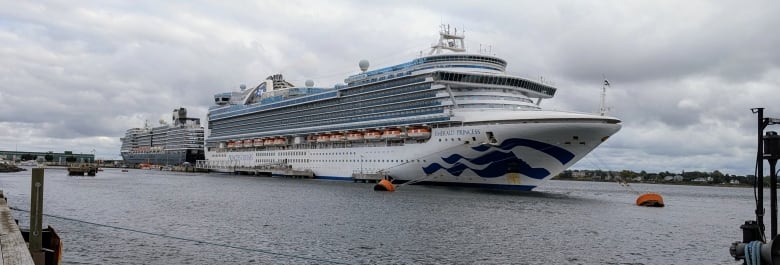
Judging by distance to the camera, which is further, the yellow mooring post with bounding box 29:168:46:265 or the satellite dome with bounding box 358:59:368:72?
the satellite dome with bounding box 358:59:368:72

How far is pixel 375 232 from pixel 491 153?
81.4ft

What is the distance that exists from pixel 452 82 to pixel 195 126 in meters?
101

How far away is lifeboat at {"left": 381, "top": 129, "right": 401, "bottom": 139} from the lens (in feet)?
193

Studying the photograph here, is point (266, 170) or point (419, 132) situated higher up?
point (419, 132)

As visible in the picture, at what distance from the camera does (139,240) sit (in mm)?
22625

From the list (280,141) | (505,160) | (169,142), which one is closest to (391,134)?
(505,160)

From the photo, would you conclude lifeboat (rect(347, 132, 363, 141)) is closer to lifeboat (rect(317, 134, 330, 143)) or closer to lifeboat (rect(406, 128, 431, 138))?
Result: lifeboat (rect(317, 134, 330, 143))

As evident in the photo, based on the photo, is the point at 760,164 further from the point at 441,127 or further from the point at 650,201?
the point at 441,127

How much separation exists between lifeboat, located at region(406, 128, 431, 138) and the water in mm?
13014

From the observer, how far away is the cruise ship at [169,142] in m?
142

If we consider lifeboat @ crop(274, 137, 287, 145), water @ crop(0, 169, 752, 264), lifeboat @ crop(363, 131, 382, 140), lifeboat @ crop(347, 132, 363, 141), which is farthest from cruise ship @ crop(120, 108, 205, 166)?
water @ crop(0, 169, 752, 264)

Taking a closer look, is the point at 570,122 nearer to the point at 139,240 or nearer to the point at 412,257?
Answer: the point at 412,257

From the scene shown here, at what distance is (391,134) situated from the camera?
59.7 m

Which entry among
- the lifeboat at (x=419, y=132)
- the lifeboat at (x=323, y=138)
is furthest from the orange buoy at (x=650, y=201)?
the lifeboat at (x=323, y=138)
